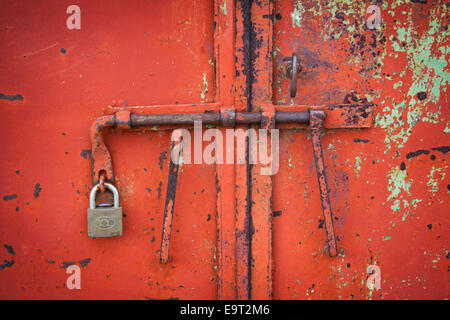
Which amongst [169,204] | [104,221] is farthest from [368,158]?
[104,221]

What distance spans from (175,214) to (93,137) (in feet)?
1.03

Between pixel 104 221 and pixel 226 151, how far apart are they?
0.38 metres

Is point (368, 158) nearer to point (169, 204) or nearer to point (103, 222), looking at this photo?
point (169, 204)

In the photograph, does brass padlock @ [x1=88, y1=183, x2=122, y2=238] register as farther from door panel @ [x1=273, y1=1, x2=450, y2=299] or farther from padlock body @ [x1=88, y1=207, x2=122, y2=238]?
door panel @ [x1=273, y1=1, x2=450, y2=299]

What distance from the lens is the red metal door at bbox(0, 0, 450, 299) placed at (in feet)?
2.57

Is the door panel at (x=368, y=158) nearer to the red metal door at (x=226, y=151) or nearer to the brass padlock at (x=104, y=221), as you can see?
the red metal door at (x=226, y=151)

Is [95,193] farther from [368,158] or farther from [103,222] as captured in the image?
[368,158]

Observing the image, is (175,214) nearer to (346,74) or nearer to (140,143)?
(140,143)

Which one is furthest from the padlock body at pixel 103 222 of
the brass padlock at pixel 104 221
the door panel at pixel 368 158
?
the door panel at pixel 368 158

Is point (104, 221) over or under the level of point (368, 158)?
under

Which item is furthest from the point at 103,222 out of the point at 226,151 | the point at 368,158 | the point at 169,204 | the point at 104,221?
the point at 368,158

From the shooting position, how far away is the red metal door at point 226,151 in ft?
2.57

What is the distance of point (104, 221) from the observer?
2.43 ft

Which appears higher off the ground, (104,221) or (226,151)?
(226,151)
